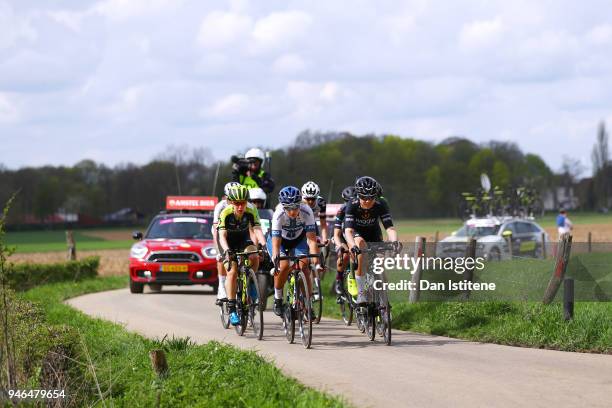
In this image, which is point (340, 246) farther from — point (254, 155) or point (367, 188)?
point (254, 155)

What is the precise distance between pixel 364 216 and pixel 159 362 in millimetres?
4226

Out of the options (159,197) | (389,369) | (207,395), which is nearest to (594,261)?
(389,369)

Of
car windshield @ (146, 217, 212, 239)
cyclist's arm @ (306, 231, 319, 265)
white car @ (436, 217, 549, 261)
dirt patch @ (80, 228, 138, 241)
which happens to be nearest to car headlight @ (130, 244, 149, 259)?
car windshield @ (146, 217, 212, 239)

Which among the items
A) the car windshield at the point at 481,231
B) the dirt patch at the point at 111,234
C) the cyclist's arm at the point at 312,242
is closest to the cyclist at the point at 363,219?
the cyclist's arm at the point at 312,242

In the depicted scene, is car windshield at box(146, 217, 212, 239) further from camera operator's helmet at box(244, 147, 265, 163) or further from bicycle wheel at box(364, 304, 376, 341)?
bicycle wheel at box(364, 304, 376, 341)

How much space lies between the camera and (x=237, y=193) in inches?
567

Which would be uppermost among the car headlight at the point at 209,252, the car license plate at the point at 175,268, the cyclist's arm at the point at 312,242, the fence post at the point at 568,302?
the cyclist's arm at the point at 312,242

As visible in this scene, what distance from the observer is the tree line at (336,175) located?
9094cm

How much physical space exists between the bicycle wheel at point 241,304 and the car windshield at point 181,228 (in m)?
9.64

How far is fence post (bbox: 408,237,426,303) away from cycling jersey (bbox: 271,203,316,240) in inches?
83.4

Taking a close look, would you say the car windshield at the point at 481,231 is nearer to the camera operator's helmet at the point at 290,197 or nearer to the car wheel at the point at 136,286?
the car wheel at the point at 136,286

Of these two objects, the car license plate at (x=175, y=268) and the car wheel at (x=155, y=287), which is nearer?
the car license plate at (x=175, y=268)

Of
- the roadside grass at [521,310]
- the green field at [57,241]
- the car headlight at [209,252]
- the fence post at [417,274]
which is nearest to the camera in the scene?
the roadside grass at [521,310]

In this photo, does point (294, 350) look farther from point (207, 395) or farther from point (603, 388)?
point (603, 388)
